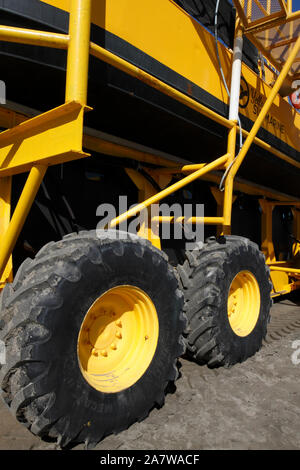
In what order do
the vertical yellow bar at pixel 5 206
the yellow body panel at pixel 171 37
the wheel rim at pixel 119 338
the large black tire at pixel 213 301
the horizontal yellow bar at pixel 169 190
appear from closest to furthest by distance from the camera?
the wheel rim at pixel 119 338 → the yellow body panel at pixel 171 37 → the vertical yellow bar at pixel 5 206 → the horizontal yellow bar at pixel 169 190 → the large black tire at pixel 213 301

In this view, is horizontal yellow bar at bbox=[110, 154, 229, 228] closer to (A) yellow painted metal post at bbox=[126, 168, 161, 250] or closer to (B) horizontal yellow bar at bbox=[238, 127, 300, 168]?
(A) yellow painted metal post at bbox=[126, 168, 161, 250]

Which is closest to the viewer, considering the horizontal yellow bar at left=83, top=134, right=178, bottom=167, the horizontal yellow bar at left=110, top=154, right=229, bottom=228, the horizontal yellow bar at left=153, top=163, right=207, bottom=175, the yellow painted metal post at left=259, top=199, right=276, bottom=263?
the horizontal yellow bar at left=110, top=154, right=229, bottom=228

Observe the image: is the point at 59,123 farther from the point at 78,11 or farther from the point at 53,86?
the point at 78,11

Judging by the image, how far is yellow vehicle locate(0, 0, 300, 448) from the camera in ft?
5.31

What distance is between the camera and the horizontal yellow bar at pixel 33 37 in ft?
5.21

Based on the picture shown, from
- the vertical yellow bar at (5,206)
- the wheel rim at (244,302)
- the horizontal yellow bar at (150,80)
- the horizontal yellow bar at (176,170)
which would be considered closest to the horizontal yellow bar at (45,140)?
the vertical yellow bar at (5,206)

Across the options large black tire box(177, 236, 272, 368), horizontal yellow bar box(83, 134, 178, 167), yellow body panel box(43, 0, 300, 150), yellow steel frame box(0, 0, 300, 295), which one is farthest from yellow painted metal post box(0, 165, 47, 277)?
large black tire box(177, 236, 272, 368)

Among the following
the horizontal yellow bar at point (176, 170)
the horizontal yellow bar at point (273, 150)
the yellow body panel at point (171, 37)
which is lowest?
the horizontal yellow bar at point (176, 170)

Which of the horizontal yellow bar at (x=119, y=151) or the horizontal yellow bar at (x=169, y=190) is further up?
the horizontal yellow bar at (x=119, y=151)

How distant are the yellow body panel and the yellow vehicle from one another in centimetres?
1

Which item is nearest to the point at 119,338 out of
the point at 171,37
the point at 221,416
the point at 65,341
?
the point at 65,341

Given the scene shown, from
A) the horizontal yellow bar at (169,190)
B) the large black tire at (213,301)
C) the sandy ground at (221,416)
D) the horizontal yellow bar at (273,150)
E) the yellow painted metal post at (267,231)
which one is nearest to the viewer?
the sandy ground at (221,416)

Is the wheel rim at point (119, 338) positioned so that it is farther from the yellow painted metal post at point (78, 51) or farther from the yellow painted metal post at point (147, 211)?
the yellow painted metal post at point (147, 211)

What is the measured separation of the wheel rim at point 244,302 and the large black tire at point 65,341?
1287 mm
